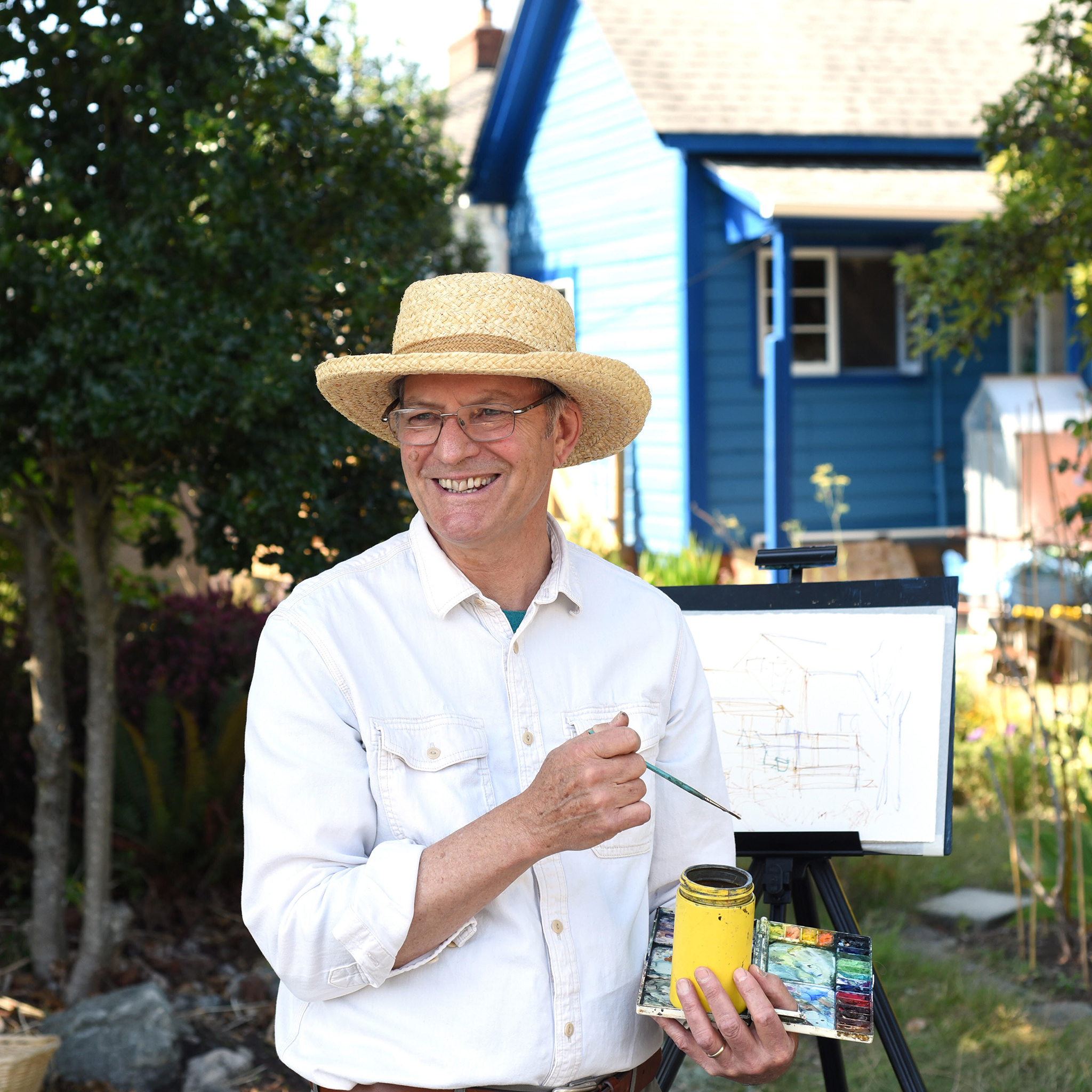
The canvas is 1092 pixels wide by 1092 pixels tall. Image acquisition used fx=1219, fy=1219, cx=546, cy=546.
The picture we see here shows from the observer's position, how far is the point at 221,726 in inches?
193

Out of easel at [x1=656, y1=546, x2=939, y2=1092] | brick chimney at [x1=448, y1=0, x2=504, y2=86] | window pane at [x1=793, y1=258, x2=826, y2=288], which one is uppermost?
brick chimney at [x1=448, y1=0, x2=504, y2=86]

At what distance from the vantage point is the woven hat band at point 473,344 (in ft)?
6.70

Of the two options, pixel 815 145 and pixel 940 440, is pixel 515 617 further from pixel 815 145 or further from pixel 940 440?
pixel 940 440

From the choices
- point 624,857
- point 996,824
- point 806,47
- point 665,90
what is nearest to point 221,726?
point 624,857

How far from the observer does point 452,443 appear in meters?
2.02

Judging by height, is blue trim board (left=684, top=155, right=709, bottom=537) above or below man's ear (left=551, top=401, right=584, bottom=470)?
above

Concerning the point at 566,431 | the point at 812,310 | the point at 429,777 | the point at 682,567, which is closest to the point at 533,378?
the point at 566,431

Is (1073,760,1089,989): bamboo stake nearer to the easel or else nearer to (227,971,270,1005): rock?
the easel

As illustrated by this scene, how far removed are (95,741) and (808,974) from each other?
9.42 feet

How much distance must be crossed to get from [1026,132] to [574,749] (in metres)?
4.09

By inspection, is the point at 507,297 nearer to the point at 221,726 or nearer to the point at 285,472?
the point at 285,472

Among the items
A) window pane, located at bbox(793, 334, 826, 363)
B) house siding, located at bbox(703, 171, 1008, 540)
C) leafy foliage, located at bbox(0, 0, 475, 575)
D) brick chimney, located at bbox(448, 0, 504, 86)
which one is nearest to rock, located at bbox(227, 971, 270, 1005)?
leafy foliage, located at bbox(0, 0, 475, 575)

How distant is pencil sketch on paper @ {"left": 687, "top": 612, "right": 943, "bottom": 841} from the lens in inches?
117

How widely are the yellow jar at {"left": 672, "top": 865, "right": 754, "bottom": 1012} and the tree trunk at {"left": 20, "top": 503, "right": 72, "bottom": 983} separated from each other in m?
3.00
